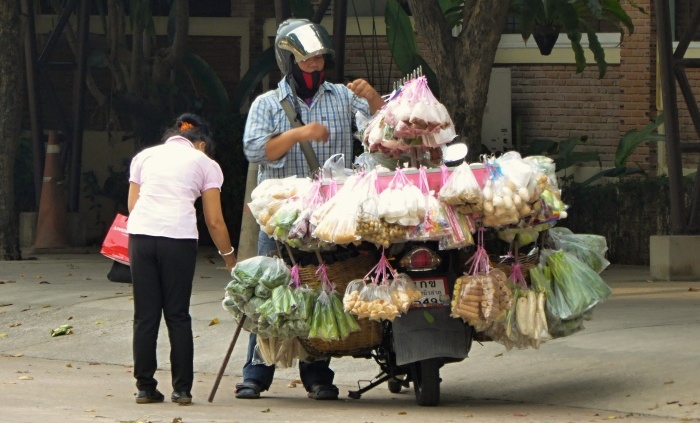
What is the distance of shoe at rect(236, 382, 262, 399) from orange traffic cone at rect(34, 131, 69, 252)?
11.0 m

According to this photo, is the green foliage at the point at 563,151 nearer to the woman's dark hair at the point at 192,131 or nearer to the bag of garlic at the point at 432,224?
the woman's dark hair at the point at 192,131

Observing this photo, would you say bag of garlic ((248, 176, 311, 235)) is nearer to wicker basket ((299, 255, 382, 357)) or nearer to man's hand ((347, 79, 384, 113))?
wicker basket ((299, 255, 382, 357))

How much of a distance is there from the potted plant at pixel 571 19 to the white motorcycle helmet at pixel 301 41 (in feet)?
29.2

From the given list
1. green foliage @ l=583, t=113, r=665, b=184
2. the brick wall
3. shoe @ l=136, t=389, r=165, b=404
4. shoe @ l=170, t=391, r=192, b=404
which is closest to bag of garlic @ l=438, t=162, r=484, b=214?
shoe @ l=170, t=391, r=192, b=404

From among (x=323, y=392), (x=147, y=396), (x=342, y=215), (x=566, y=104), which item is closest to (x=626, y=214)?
(x=566, y=104)

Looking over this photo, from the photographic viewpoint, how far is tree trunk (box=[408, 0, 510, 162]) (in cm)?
1221

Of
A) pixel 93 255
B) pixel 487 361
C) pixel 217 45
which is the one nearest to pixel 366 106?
pixel 487 361

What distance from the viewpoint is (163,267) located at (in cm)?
817

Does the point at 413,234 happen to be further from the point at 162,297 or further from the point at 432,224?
the point at 162,297

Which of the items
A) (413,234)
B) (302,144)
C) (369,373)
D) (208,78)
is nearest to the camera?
(413,234)

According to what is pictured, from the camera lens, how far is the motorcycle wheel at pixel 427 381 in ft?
25.6

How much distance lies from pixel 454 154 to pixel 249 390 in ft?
6.19

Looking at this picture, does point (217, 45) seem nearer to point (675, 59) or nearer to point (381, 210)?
point (675, 59)

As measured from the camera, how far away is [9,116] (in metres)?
16.9
